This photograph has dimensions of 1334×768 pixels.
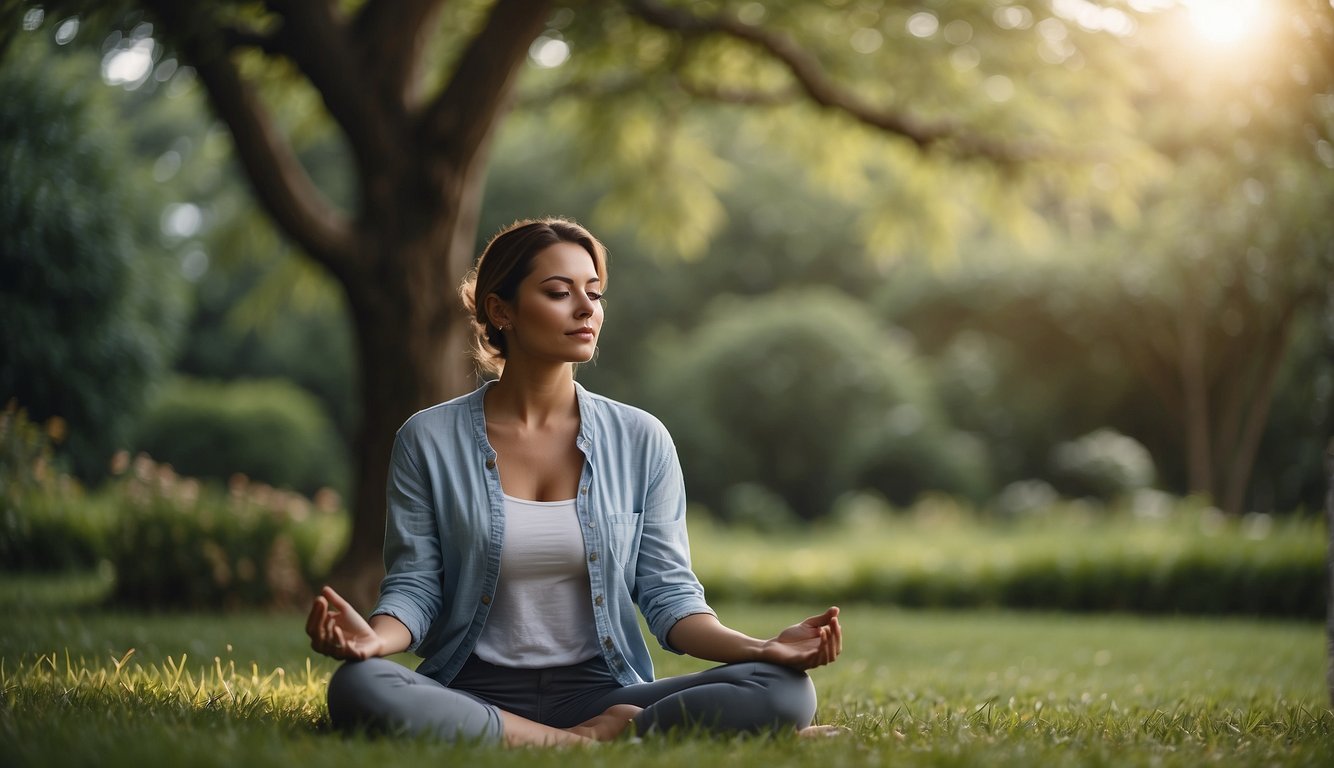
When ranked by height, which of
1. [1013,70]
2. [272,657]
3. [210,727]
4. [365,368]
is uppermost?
[1013,70]

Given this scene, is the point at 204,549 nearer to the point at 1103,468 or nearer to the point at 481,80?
the point at 481,80

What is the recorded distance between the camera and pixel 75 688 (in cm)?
346

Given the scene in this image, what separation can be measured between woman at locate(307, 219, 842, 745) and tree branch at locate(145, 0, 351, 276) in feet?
11.4

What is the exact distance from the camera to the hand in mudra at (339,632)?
255 cm

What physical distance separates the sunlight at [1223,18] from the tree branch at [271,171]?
4915 millimetres

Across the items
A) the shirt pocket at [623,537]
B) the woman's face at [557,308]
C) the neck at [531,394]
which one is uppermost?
the woman's face at [557,308]

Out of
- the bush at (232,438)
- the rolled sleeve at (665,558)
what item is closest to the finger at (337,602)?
the rolled sleeve at (665,558)

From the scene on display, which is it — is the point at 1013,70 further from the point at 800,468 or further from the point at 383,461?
the point at 800,468

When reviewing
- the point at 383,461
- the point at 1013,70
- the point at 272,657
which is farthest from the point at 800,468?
the point at 272,657

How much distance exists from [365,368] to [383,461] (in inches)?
21.7

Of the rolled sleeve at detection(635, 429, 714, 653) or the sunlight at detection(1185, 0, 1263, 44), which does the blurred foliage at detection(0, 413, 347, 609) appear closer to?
the rolled sleeve at detection(635, 429, 714, 653)

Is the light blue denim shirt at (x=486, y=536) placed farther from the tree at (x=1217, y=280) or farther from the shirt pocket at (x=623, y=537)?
the tree at (x=1217, y=280)

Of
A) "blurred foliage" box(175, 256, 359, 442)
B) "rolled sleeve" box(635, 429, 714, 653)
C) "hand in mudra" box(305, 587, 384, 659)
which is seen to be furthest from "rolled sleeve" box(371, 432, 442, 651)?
"blurred foliage" box(175, 256, 359, 442)

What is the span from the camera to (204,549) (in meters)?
7.25
